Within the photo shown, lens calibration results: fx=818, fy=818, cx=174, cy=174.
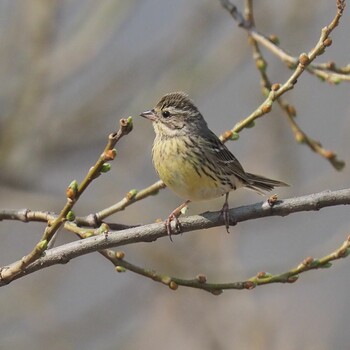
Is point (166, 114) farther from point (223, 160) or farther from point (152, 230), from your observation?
point (152, 230)

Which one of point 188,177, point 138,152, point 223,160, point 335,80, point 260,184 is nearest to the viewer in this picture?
point 335,80

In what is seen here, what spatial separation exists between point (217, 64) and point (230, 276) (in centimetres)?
181

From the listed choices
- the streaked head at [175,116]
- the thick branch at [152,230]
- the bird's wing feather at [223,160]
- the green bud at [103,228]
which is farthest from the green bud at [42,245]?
the streaked head at [175,116]

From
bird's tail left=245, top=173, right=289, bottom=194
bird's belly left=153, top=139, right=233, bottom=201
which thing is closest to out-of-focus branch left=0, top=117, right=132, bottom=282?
bird's belly left=153, top=139, right=233, bottom=201

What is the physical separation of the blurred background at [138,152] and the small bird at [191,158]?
1.06m

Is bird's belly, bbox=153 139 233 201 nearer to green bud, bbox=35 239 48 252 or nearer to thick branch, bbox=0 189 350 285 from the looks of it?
thick branch, bbox=0 189 350 285

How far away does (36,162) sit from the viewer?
6.65 metres

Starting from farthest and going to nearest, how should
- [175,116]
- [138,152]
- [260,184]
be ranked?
[138,152]
[175,116]
[260,184]

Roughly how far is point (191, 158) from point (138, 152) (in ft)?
6.45

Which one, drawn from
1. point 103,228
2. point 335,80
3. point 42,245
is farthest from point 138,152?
point 42,245

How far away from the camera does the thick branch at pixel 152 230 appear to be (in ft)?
11.2

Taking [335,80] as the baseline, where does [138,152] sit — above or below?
above

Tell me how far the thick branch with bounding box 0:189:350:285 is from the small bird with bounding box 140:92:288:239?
1280 millimetres

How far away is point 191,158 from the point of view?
5.29 meters
